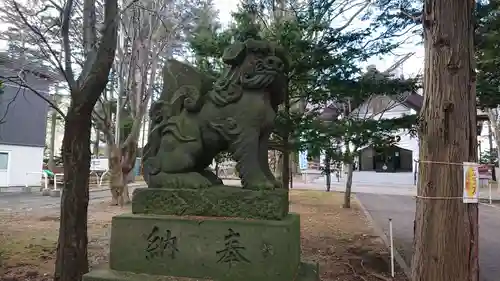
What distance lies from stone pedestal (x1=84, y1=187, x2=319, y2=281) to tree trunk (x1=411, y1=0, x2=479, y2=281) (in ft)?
4.33

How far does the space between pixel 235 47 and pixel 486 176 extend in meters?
18.8

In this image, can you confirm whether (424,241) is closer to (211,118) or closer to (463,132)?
(463,132)

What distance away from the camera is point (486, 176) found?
59.0 ft

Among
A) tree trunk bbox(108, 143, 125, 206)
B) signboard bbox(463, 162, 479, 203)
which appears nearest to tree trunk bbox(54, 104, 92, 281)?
signboard bbox(463, 162, 479, 203)

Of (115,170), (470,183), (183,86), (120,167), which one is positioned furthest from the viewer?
(120,167)

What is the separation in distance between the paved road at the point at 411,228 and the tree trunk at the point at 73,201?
5136mm

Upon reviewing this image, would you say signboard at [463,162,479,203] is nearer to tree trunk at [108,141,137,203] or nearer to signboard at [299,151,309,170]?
signboard at [299,151,309,170]

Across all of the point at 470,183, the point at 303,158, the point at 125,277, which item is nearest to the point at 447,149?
the point at 470,183

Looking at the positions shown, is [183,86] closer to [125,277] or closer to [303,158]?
[125,277]

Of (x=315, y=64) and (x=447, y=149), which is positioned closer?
(x=447, y=149)

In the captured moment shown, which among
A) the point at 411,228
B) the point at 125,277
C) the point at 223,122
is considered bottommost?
the point at 411,228

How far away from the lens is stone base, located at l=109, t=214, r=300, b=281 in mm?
2498

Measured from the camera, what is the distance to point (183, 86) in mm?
3104

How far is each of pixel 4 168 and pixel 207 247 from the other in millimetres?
18915
